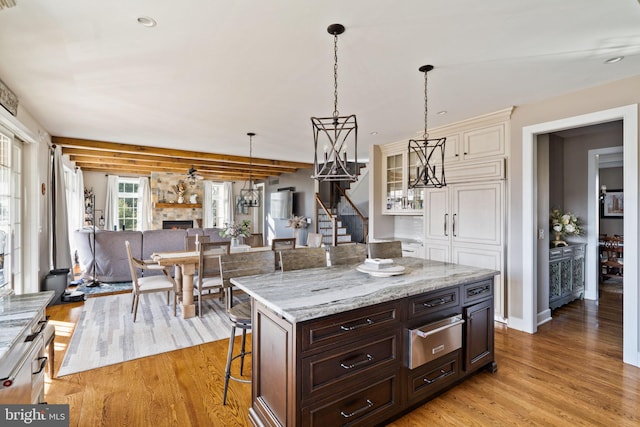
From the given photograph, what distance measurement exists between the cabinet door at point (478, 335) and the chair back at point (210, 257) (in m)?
2.85

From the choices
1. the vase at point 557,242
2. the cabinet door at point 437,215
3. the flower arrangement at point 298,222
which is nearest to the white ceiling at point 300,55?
the cabinet door at point 437,215

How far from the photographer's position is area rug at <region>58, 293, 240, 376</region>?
2.92 m

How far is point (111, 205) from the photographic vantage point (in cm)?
995

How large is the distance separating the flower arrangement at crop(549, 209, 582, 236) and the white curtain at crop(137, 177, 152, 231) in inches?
425

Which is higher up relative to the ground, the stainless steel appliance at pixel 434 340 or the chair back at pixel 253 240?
the chair back at pixel 253 240

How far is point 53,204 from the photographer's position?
471cm

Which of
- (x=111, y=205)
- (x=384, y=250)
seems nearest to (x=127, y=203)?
(x=111, y=205)

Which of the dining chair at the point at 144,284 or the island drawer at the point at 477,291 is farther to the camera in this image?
the dining chair at the point at 144,284

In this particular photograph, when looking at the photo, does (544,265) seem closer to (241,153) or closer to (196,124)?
(196,124)

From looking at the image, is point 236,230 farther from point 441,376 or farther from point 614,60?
point 614,60

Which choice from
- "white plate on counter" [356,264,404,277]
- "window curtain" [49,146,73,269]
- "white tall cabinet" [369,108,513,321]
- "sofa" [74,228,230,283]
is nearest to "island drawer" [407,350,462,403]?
"white plate on counter" [356,264,404,277]

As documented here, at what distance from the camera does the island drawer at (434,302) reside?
6.73 ft

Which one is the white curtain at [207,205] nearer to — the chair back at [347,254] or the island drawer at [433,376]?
the chair back at [347,254]

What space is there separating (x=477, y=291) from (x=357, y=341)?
1.24 metres
